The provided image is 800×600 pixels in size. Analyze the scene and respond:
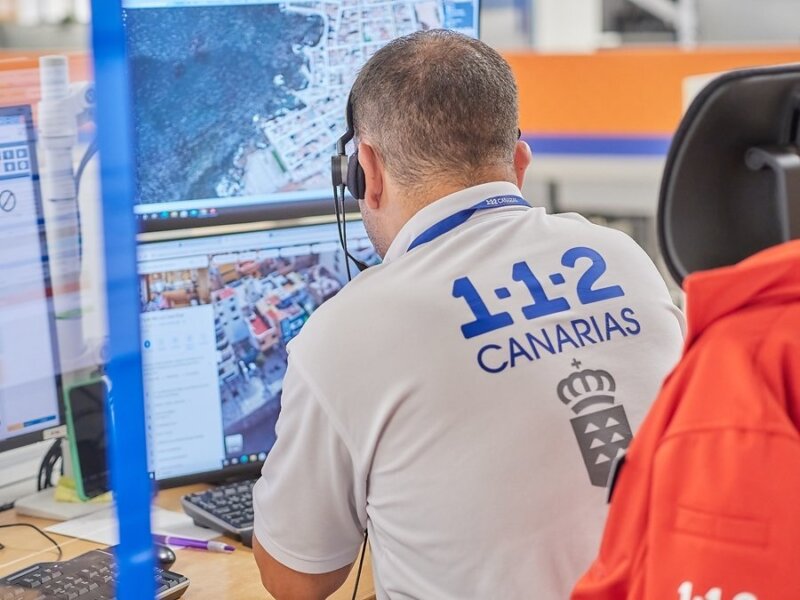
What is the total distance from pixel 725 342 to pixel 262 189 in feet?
3.37

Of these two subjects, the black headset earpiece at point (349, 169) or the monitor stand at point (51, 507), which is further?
the monitor stand at point (51, 507)

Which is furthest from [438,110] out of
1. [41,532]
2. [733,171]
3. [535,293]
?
[41,532]

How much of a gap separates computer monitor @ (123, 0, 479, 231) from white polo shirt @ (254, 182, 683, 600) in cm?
52

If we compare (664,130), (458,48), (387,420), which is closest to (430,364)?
(387,420)

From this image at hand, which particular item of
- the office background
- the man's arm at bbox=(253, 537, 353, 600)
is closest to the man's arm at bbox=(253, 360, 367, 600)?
the man's arm at bbox=(253, 537, 353, 600)

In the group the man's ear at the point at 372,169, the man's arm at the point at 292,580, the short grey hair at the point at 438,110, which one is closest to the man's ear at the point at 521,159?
the short grey hair at the point at 438,110

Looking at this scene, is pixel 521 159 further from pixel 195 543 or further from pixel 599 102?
pixel 599 102

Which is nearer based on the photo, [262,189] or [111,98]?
[111,98]

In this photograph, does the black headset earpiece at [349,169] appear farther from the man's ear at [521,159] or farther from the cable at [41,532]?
the cable at [41,532]

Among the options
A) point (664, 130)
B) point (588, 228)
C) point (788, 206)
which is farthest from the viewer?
point (664, 130)

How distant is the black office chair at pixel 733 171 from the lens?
1.13 metres

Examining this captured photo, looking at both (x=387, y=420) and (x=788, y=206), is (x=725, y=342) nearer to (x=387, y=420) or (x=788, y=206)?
(x=788, y=206)

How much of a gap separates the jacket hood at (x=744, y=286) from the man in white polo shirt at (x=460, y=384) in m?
0.33

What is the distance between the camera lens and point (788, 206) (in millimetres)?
1121
